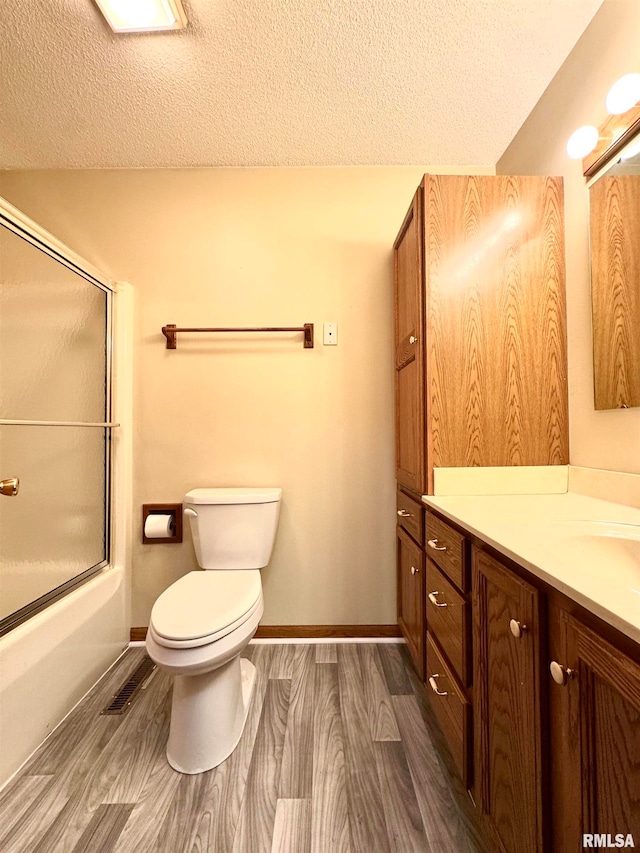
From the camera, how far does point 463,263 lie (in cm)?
132

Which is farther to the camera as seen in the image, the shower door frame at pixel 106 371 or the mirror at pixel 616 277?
the shower door frame at pixel 106 371

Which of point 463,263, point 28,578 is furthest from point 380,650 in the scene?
point 463,263

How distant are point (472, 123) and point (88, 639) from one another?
2685 millimetres

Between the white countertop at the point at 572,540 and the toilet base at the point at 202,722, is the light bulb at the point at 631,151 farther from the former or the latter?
the toilet base at the point at 202,722

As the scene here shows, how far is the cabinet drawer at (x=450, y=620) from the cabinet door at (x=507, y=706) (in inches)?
2.1

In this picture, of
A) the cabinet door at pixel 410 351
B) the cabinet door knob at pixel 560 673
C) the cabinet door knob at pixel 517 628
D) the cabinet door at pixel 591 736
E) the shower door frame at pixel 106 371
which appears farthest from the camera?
the cabinet door at pixel 410 351

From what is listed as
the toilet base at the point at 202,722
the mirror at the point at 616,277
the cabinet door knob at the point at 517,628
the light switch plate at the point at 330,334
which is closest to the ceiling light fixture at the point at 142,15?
the light switch plate at the point at 330,334

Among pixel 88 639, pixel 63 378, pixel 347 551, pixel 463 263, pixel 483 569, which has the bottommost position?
pixel 88 639

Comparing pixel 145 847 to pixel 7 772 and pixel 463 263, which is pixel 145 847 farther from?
pixel 463 263

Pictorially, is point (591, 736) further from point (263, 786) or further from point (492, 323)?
point (492, 323)

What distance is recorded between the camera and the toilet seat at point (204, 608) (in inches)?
42.4

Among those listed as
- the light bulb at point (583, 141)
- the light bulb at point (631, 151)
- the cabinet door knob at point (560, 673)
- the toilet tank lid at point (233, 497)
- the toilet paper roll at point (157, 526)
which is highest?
the light bulb at point (583, 141)

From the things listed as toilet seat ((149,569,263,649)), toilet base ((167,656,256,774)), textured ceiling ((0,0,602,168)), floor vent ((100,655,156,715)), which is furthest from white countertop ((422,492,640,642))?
textured ceiling ((0,0,602,168))

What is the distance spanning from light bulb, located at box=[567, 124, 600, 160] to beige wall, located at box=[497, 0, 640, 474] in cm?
6
